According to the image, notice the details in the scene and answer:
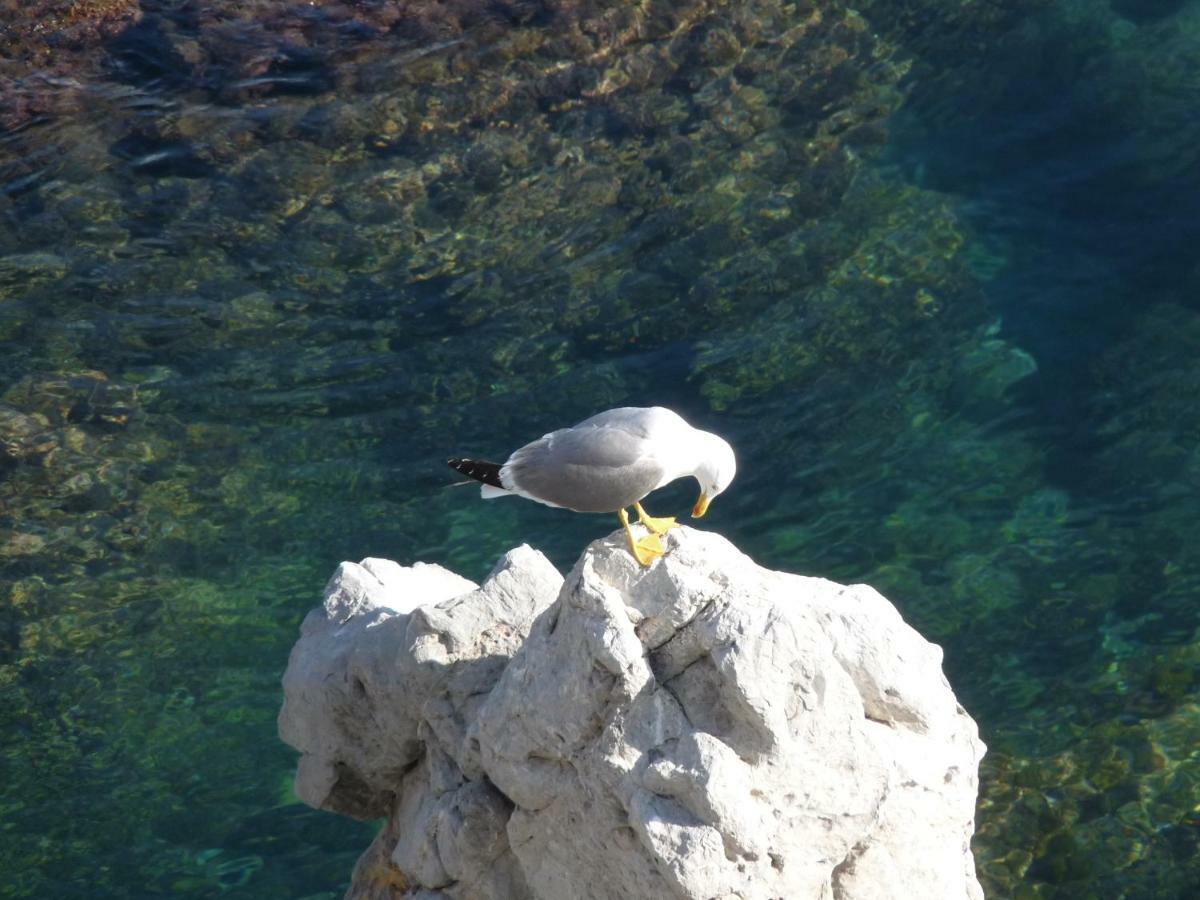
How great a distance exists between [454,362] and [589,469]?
560cm

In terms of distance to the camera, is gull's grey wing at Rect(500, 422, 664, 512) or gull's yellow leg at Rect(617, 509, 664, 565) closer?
gull's yellow leg at Rect(617, 509, 664, 565)

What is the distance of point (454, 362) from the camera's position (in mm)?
10172

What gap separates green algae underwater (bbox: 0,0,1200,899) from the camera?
374 inches

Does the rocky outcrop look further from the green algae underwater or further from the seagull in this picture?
the green algae underwater

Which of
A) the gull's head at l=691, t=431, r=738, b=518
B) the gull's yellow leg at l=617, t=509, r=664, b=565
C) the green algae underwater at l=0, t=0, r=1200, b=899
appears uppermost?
the gull's yellow leg at l=617, t=509, r=664, b=565

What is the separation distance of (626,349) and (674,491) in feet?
4.28

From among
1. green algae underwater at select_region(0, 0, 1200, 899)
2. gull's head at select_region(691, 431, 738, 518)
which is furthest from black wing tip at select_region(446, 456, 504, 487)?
green algae underwater at select_region(0, 0, 1200, 899)

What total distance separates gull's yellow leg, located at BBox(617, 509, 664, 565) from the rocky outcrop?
6cm

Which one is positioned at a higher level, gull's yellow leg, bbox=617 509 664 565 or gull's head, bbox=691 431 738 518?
gull's yellow leg, bbox=617 509 664 565

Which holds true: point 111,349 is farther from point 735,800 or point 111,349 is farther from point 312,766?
point 735,800

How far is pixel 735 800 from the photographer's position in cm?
355

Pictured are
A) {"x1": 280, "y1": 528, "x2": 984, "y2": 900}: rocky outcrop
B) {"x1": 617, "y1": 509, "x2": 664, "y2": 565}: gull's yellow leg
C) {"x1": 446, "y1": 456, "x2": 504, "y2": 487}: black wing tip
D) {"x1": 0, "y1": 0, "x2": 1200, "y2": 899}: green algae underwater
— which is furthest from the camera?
{"x1": 0, "y1": 0, "x2": 1200, "y2": 899}: green algae underwater

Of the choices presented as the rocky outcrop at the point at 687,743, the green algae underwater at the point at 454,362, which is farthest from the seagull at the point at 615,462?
the green algae underwater at the point at 454,362

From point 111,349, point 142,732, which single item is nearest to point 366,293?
point 111,349
